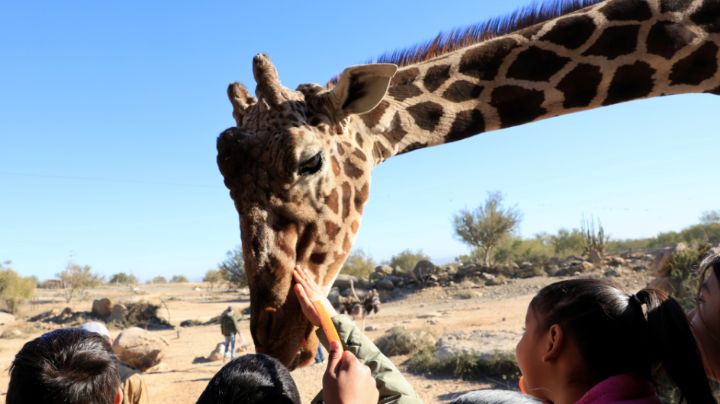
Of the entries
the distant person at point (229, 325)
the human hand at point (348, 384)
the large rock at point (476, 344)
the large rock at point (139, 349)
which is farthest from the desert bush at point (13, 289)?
the human hand at point (348, 384)

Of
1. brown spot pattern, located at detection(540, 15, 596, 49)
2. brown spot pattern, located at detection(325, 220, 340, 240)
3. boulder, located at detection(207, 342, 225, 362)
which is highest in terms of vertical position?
brown spot pattern, located at detection(540, 15, 596, 49)

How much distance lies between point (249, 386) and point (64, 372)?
0.63 meters

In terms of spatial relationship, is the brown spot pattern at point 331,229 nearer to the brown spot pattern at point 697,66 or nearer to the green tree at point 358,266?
the brown spot pattern at point 697,66

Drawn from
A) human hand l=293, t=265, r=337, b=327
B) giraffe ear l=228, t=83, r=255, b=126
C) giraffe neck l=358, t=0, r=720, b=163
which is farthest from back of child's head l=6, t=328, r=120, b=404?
giraffe neck l=358, t=0, r=720, b=163

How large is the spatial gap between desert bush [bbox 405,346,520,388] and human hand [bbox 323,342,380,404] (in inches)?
328

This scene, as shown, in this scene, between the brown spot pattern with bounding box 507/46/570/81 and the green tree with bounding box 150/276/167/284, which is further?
the green tree with bounding box 150/276/167/284

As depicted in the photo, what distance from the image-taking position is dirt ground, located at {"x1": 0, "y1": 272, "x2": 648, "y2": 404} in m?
10.5

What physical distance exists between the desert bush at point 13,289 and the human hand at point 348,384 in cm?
3330

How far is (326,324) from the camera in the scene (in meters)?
2.30

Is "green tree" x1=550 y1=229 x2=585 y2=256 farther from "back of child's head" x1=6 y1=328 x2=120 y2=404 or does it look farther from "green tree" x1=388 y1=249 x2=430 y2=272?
"back of child's head" x1=6 y1=328 x2=120 y2=404

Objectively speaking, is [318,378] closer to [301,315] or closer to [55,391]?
[301,315]

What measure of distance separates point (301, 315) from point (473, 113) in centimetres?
211

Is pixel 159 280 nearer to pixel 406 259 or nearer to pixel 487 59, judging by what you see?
pixel 406 259

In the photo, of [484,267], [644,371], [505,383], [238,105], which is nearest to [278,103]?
[238,105]
